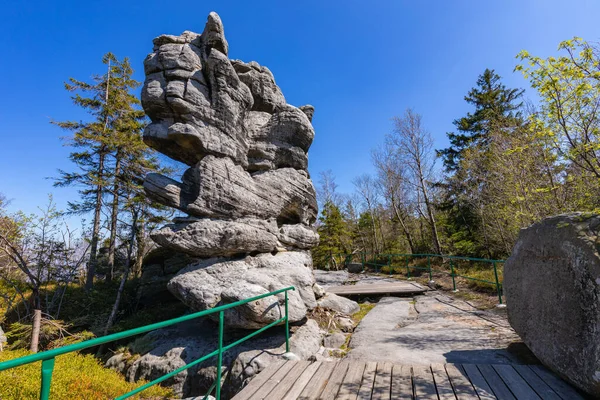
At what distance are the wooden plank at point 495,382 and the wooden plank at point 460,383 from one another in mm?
223

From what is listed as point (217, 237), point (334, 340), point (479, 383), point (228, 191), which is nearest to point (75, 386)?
point (217, 237)

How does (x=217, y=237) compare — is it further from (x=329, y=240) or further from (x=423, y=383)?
(x=329, y=240)

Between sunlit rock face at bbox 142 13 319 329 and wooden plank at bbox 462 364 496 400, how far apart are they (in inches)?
135

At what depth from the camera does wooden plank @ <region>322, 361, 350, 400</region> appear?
298 cm

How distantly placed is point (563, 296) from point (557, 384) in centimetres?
98

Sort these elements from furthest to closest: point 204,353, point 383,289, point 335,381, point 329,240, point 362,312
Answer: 1. point 329,240
2. point 383,289
3. point 362,312
4. point 204,353
5. point 335,381

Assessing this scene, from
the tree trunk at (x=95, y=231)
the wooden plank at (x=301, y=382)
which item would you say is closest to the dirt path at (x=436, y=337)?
the wooden plank at (x=301, y=382)

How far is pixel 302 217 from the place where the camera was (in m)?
10.5

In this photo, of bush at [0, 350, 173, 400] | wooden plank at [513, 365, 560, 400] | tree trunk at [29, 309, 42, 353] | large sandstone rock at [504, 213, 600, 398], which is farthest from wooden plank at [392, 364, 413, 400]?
tree trunk at [29, 309, 42, 353]

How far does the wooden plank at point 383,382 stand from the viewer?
2914 mm

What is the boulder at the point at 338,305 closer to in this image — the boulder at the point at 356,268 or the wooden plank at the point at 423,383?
the wooden plank at the point at 423,383

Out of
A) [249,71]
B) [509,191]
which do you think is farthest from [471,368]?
[249,71]

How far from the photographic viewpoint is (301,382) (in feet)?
10.8

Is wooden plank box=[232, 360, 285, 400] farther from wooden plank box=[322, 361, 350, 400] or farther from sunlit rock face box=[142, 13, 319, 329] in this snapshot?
sunlit rock face box=[142, 13, 319, 329]
